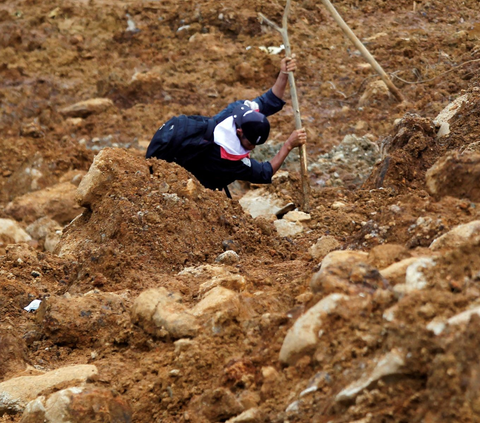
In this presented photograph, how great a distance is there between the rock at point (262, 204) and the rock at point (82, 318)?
2401 millimetres

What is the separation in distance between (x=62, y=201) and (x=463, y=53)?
5.33 metres

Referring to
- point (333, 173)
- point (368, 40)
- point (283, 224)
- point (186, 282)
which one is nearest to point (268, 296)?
point (186, 282)

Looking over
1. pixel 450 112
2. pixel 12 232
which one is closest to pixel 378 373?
pixel 450 112

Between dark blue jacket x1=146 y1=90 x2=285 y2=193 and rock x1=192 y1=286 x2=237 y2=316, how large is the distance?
2.19 metres

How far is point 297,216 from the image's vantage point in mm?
5758

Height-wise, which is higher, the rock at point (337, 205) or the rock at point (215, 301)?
the rock at point (215, 301)

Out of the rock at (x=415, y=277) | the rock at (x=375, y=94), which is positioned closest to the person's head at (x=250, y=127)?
the rock at (x=415, y=277)

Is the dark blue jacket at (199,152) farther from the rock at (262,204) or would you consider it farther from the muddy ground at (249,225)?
the rock at (262,204)

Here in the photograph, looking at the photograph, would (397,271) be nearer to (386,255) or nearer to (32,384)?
(386,255)

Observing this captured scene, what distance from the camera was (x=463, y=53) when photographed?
9453mm

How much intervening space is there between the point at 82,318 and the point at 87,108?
6.93m

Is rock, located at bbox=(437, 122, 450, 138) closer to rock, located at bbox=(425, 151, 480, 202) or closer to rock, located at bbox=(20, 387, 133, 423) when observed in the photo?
rock, located at bbox=(425, 151, 480, 202)

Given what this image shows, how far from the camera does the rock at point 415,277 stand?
2.72 m

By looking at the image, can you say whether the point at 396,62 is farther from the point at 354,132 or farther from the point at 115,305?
the point at 115,305
